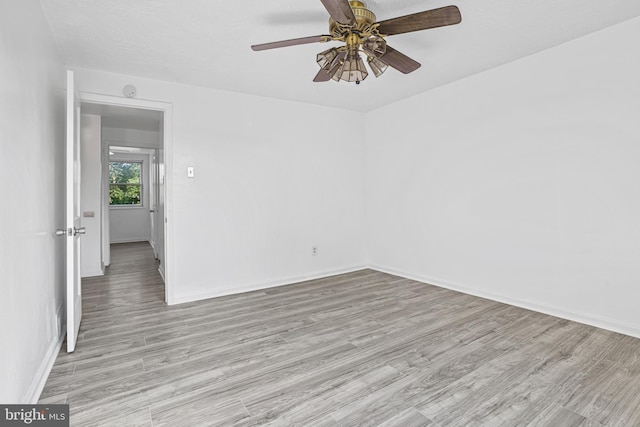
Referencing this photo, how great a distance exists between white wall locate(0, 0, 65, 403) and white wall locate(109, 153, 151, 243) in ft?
20.5

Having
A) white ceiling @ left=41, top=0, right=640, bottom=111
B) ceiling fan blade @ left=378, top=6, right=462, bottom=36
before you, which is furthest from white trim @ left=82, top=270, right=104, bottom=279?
ceiling fan blade @ left=378, top=6, right=462, bottom=36

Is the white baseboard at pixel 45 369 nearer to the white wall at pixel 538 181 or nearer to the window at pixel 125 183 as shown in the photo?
the white wall at pixel 538 181

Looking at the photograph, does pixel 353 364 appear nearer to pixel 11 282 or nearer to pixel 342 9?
pixel 11 282

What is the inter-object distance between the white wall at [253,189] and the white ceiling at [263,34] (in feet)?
1.22

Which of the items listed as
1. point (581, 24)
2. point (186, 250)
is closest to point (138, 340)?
point (186, 250)

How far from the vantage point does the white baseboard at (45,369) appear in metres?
1.78

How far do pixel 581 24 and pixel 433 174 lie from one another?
75.9 inches

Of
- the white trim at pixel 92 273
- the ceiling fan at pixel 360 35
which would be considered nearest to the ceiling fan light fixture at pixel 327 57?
the ceiling fan at pixel 360 35

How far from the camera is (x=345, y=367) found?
2.19m

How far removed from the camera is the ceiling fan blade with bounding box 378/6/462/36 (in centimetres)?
179

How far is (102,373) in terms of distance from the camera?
2.15 m
